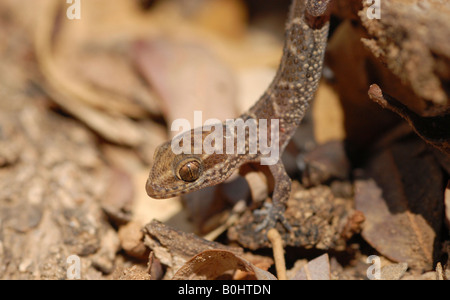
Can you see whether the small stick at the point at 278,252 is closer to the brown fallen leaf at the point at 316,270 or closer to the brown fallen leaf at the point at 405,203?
the brown fallen leaf at the point at 316,270

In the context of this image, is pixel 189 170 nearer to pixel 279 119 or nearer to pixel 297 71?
pixel 279 119

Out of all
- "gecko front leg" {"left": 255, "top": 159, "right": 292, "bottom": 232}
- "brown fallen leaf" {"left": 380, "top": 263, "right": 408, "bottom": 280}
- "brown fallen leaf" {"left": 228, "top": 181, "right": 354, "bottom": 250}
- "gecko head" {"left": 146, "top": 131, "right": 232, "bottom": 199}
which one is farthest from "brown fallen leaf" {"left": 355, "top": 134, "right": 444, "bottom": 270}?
"gecko head" {"left": 146, "top": 131, "right": 232, "bottom": 199}

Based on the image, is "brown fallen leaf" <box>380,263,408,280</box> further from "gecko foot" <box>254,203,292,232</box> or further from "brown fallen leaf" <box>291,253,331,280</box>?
"gecko foot" <box>254,203,292,232</box>

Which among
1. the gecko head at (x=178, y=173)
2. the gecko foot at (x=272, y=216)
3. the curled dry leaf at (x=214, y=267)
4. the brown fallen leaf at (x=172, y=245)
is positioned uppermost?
the gecko head at (x=178, y=173)

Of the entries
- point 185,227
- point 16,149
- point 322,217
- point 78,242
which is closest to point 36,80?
point 16,149

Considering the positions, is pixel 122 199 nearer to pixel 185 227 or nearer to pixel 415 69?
pixel 185 227

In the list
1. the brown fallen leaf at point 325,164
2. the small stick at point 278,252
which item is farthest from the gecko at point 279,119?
the brown fallen leaf at point 325,164
